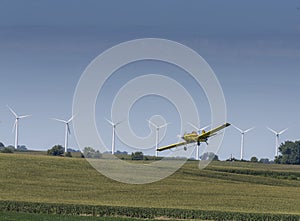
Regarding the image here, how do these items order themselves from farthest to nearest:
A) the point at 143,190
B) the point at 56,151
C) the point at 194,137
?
the point at 56,151, the point at 143,190, the point at 194,137

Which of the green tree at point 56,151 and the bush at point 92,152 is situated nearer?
the bush at point 92,152

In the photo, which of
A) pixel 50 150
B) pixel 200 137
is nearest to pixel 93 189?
Answer: pixel 200 137

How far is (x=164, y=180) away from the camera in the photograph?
341 ft

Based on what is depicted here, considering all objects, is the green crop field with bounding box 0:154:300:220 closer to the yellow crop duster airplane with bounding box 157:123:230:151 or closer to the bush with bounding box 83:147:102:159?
the bush with bounding box 83:147:102:159

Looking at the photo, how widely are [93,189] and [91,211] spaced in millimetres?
25452

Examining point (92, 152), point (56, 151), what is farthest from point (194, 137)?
point (56, 151)

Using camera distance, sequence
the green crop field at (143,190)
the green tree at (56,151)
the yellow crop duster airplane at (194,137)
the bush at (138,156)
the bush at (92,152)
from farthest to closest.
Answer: the green tree at (56,151)
the bush at (138,156)
the green crop field at (143,190)
the bush at (92,152)
the yellow crop duster airplane at (194,137)

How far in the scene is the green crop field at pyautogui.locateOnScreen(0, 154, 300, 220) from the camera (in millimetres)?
76375

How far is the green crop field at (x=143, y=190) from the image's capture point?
76.4 metres

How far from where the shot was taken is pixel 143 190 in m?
91.6

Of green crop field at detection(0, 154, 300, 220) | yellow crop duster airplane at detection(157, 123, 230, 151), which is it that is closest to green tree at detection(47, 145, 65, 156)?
green crop field at detection(0, 154, 300, 220)

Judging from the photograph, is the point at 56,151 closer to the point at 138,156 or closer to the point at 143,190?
the point at 138,156

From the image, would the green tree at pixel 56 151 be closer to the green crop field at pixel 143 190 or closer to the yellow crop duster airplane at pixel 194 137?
the green crop field at pixel 143 190

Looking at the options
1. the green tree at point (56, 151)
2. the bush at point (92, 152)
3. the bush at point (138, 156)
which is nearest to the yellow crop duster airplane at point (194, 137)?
the bush at point (92, 152)
